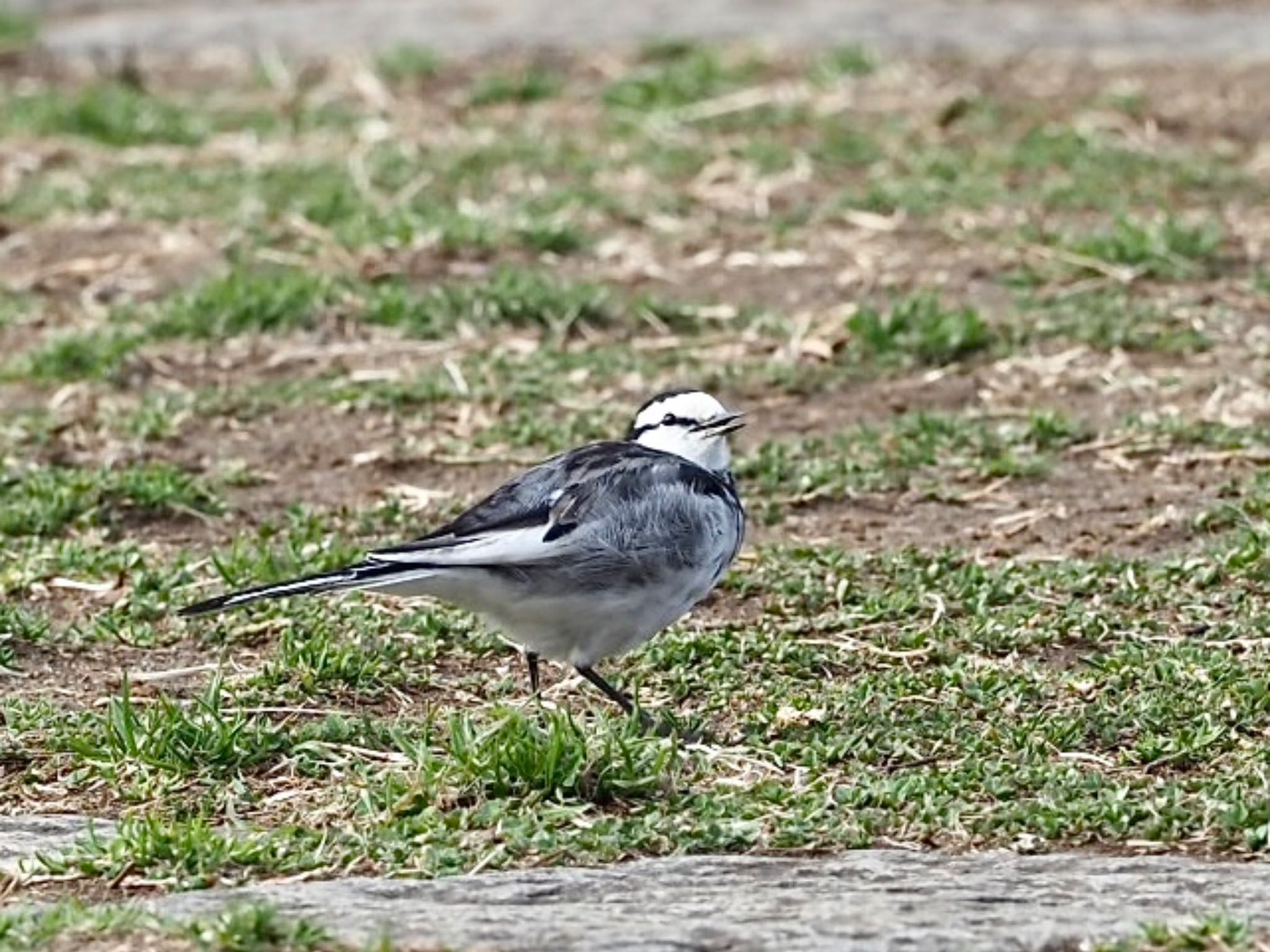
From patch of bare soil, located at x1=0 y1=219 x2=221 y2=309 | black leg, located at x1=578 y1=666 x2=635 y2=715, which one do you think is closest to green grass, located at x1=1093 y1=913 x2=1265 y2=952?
black leg, located at x1=578 y1=666 x2=635 y2=715

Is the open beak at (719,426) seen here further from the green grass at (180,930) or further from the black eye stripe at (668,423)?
the green grass at (180,930)

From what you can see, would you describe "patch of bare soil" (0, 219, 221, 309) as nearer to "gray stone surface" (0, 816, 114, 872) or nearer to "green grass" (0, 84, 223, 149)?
"green grass" (0, 84, 223, 149)

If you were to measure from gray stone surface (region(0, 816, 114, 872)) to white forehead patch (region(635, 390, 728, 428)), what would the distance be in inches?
81.7

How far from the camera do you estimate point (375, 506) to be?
877 cm

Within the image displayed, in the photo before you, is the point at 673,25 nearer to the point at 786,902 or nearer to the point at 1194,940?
the point at 786,902

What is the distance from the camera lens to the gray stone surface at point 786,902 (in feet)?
17.2

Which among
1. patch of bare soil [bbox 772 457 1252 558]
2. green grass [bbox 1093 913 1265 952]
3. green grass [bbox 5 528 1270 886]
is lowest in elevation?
patch of bare soil [bbox 772 457 1252 558]

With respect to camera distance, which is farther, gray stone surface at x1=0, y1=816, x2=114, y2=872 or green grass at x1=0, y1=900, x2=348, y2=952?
Answer: gray stone surface at x1=0, y1=816, x2=114, y2=872

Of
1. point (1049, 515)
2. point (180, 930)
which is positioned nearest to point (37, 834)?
point (180, 930)

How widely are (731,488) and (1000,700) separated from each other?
95 centimetres

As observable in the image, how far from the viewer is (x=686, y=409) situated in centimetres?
756

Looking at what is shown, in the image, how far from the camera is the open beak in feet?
24.5

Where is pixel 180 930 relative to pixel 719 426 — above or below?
below

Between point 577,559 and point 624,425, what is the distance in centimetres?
276
